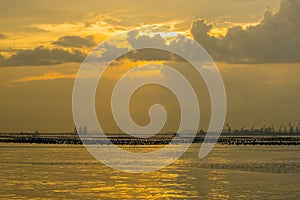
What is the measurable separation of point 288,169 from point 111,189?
22299 mm

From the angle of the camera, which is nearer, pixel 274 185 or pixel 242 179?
pixel 274 185

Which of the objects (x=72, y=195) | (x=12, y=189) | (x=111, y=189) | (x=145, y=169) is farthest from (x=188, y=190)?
(x=145, y=169)

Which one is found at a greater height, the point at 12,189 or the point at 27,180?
the point at 27,180

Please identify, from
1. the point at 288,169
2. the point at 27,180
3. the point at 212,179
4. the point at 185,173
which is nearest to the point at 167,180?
the point at 212,179

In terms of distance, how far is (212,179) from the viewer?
142 ft

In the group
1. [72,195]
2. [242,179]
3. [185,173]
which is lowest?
[72,195]

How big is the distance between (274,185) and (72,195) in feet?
44.3

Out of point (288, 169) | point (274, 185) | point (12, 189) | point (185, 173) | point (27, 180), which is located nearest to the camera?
point (12, 189)

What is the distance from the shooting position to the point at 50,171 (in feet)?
166

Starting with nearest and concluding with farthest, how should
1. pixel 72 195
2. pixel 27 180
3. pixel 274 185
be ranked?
pixel 72 195, pixel 274 185, pixel 27 180

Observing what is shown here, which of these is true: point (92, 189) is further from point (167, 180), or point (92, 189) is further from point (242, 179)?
point (242, 179)

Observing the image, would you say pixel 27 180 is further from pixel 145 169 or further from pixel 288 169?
pixel 288 169

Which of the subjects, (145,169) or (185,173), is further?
(145,169)

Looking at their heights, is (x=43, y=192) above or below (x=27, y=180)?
below
